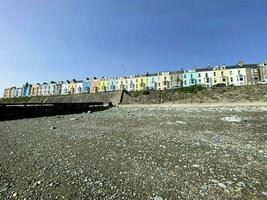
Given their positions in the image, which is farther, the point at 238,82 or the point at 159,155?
the point at 238,82

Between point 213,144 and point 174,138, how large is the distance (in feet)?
6.64

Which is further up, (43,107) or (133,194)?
(43,107)

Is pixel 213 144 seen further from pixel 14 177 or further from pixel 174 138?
pixel 14 177

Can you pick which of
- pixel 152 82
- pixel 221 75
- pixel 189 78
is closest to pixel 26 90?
pixel 152 82

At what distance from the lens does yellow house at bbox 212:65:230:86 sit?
4168 inches

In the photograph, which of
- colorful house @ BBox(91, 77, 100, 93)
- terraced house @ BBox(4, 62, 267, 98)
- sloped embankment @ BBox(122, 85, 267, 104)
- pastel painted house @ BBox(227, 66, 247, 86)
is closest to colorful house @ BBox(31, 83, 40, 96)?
terraced house @ BBox(4, 62, 267, 98)

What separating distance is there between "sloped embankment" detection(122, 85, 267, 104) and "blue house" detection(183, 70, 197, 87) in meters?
45.9

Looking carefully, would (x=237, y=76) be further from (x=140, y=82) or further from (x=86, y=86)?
(x=86, y=86)

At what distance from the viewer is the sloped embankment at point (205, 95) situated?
5216 cm

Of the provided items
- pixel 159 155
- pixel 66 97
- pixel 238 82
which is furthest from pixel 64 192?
pixel 238 82

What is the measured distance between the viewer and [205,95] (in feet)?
193

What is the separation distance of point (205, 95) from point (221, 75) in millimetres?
55891

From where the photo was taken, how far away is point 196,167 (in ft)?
20.6

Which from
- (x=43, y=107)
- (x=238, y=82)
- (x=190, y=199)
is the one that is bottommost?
(x=190, y=199)
